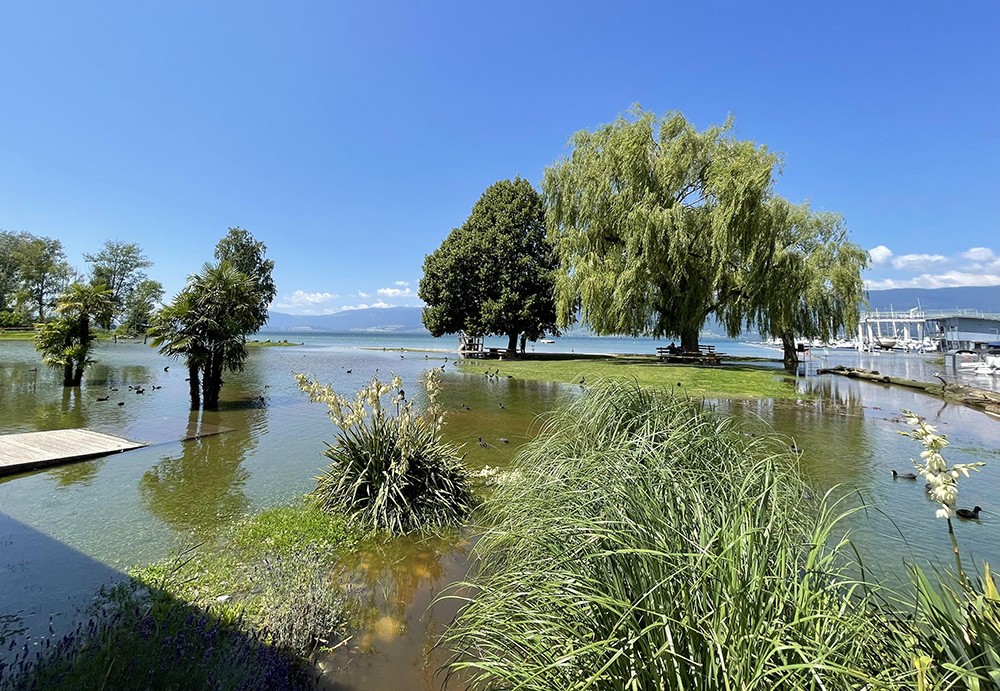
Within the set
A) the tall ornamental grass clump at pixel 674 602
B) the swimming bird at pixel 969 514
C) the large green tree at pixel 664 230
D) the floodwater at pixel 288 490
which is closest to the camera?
the tall ornamental grass clump at pixel 674 602

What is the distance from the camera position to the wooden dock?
25.6 ft

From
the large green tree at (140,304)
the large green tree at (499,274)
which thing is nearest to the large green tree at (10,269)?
the large green tree at (140,304)

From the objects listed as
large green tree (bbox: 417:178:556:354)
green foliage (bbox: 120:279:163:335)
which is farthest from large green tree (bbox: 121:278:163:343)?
large green tree (bbox: 417:178:556:354)

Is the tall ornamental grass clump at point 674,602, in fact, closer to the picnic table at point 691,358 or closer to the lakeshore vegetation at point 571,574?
the lakeshore vegetation at point 571,574

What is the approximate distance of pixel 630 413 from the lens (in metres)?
5.05

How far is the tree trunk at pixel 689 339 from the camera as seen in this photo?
81.6 feet

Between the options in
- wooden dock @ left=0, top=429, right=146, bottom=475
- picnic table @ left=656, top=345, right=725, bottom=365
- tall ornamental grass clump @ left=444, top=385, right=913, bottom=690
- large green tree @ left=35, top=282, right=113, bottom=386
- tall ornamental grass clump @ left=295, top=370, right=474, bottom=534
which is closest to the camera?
tall ornamental grass clump @ left=444, top=385, right=913, bottom=690

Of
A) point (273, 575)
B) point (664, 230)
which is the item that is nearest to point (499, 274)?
point (664, 230)

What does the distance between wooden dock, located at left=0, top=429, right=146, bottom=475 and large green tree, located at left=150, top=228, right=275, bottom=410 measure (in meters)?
3.93

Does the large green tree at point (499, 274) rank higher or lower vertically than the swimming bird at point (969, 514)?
higher

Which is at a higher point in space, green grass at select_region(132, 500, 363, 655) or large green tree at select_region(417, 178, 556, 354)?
large green tree at select_region(417, 178, 556, 354)

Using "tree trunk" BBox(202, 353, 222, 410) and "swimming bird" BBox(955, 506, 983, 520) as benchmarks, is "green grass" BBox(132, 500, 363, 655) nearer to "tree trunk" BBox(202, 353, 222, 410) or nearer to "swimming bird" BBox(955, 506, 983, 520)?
"swimming bird" BBox(955, 506, 983, 520)

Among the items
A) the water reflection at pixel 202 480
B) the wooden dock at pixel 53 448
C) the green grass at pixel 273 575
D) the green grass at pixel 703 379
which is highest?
the green grass at pixel 703 379

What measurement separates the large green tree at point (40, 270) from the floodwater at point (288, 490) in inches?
2179
